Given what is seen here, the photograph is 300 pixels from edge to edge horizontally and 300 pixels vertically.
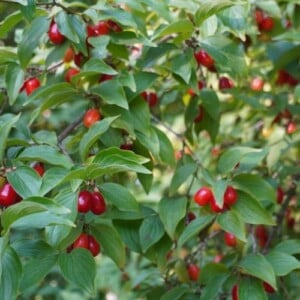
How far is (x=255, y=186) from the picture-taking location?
1.62 meters

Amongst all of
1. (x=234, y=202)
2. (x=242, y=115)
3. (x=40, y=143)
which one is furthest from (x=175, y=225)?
(x=242, y=115)

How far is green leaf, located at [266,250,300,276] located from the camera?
1502mm

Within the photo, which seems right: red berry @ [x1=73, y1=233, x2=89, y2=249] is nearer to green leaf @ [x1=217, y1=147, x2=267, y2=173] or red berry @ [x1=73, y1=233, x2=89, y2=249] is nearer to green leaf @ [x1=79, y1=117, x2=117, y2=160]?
green leaf @ [x1=79, y1=117, x2=117, y2=160]

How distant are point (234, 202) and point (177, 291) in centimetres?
29

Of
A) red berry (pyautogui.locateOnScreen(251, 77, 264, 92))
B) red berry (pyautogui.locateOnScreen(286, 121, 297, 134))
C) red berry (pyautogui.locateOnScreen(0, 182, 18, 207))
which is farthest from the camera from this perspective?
red berry (pyautogui.locateOnScreen(251, 77, 264, 92))

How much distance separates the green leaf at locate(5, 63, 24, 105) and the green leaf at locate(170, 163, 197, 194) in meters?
0.44

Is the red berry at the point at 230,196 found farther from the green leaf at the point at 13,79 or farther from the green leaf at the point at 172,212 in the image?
the green leaf at the point at 13,79

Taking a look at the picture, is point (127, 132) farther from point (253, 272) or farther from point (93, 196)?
point (253, 272)

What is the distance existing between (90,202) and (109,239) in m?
0.18

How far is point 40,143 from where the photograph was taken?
1454 millimetres

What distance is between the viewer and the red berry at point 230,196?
5.08ft

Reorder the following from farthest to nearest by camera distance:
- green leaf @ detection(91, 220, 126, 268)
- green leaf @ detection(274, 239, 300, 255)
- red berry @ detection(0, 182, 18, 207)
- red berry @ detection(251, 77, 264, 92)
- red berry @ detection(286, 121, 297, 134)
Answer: red berry @ detection(251, 77, 264, 92), red berry @ detection(286, 121, 297, 134), green leaf @ detection(274, 239, 300, 255), green leaf @ detection(91, 220, 126, 268), red berry @ detection(0, 182, 18, 207)

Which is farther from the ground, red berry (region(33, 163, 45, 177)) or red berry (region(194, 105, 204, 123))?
red berry (region(33, 163, 45, 177))

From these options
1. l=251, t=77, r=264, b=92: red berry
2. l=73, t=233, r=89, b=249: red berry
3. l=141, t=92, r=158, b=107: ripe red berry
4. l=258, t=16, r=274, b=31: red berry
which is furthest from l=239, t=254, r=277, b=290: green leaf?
l=251, t=77, r=264, b=92: red berry
